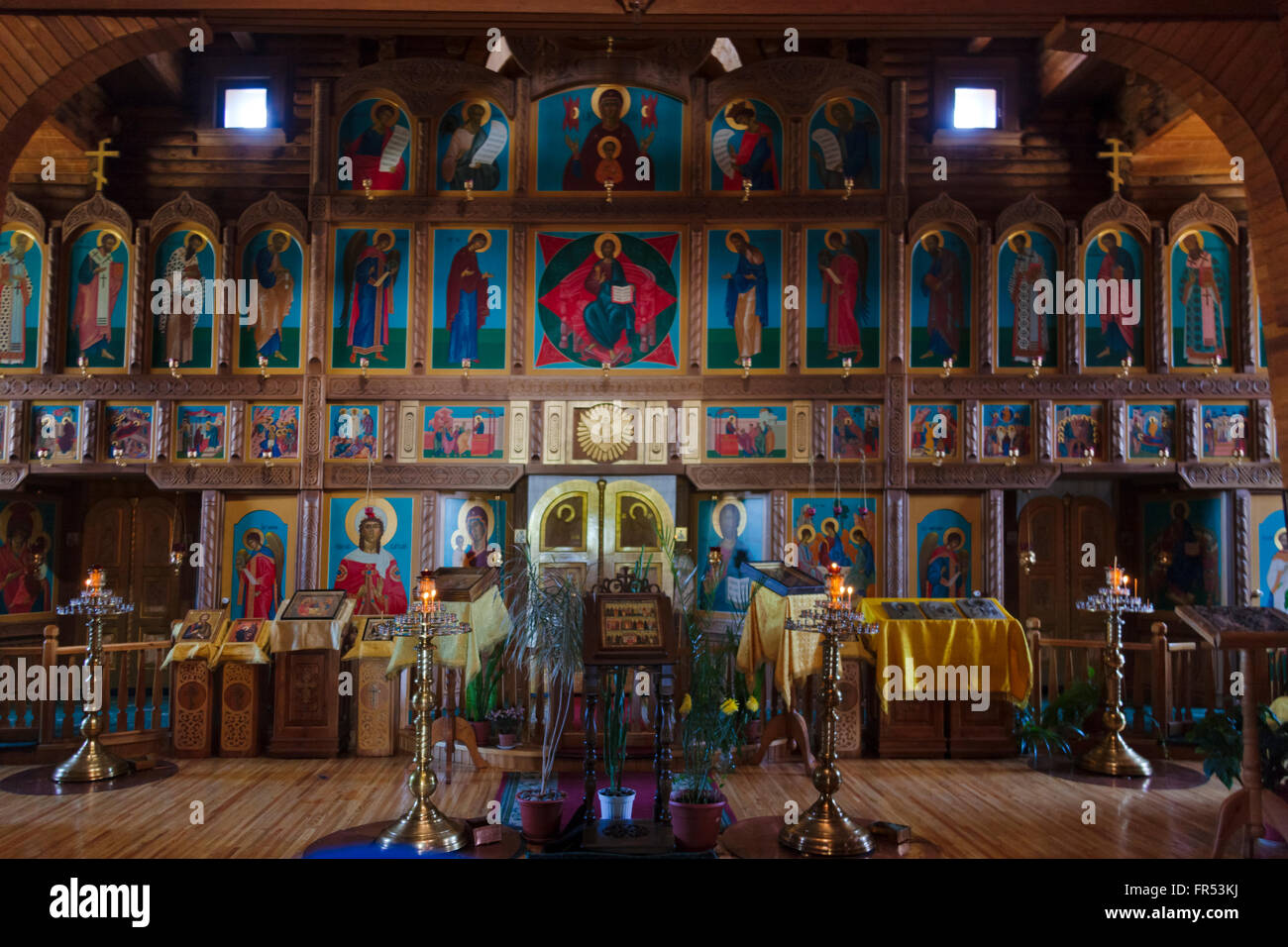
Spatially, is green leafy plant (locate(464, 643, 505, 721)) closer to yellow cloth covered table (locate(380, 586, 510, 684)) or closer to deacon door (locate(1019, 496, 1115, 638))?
yellow cloth covered table (locate(380, 586, 510, 684))

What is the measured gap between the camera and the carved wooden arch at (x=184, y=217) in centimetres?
1028

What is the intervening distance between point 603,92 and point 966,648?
6914 mm

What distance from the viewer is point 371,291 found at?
408 inches

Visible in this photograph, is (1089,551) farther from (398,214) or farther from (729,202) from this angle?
(398,214)

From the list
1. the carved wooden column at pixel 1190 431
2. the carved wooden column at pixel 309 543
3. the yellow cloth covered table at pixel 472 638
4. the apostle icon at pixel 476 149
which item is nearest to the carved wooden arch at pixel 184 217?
the apostle icon at pixel 476 149

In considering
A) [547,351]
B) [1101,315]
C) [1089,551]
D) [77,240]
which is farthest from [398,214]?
[1089,551]

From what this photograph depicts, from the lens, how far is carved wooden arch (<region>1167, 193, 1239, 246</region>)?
10211mm

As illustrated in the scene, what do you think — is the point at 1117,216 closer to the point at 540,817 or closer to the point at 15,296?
the point at 540,817

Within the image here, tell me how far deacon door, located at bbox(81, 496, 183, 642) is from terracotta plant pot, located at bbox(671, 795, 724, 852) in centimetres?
820

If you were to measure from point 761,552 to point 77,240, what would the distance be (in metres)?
8.21

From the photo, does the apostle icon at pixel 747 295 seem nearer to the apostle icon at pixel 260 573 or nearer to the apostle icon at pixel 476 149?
the apostle icon at pixel 476 149

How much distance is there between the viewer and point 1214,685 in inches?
357

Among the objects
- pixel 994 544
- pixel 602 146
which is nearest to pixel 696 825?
pixel 994 544


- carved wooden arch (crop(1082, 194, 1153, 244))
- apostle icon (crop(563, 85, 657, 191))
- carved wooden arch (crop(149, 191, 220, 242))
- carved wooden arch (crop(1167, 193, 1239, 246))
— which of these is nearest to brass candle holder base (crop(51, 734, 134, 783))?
carved wooden arch (crop(149, 191, 220, 242))
